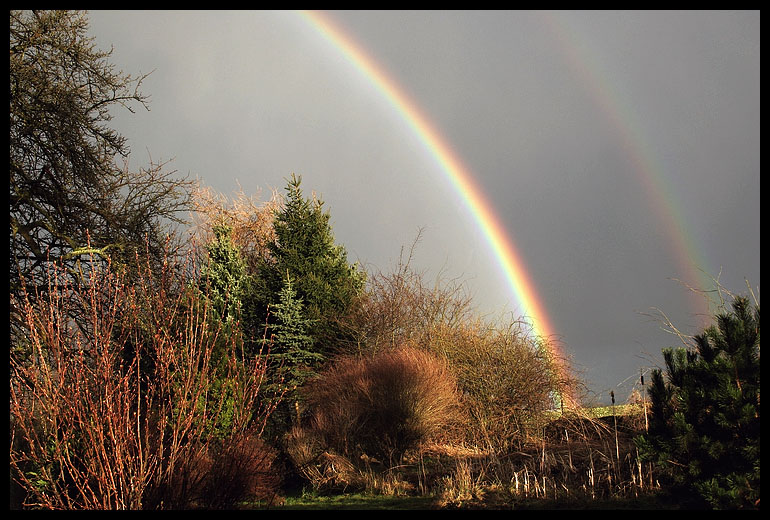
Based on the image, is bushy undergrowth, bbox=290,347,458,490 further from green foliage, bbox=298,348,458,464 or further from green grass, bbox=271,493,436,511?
green grass, bbox=271,493,436,511

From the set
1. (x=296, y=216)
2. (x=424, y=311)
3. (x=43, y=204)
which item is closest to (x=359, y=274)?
(x=296, y=216)

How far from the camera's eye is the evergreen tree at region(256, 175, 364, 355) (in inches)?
650

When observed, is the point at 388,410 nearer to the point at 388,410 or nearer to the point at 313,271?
the point at 388,410

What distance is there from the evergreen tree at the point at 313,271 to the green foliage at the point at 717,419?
11352mm

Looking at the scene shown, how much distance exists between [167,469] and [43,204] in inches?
342

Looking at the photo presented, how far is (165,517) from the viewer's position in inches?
193

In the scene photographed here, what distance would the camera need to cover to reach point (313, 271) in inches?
694

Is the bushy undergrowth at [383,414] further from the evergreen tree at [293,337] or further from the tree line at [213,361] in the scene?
the evergreen tree at [293,337]

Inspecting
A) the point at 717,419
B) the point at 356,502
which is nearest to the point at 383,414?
the point at 356,502

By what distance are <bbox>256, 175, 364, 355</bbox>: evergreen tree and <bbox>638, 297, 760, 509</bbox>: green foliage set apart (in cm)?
1135

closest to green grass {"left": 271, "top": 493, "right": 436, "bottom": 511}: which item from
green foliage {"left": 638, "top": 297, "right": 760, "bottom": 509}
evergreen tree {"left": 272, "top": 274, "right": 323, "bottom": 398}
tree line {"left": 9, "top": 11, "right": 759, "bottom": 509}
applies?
tree line {"left": 9, "top": 11, "right": 759, "bottom": 509}

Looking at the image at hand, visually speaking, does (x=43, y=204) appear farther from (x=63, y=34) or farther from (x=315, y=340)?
(x=315, y=340)

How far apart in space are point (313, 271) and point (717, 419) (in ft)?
44.8

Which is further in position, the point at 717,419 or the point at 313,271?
the point at 313,271
